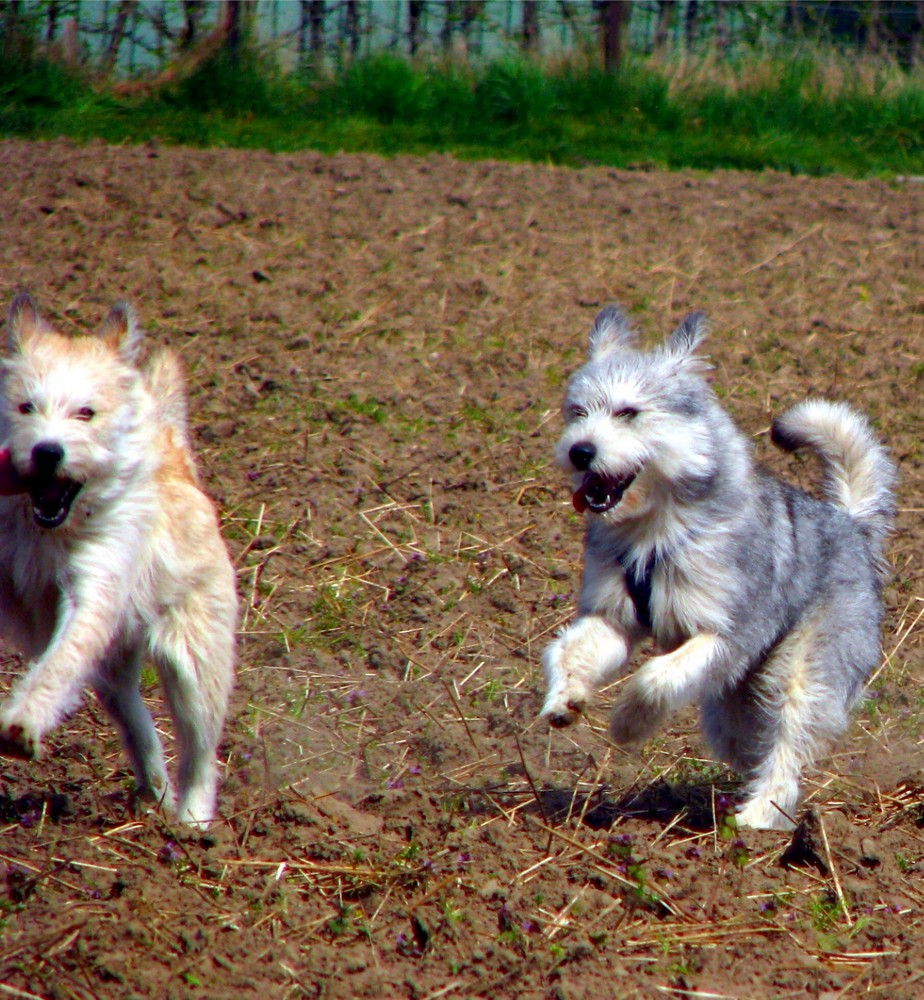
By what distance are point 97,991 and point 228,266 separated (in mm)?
6464

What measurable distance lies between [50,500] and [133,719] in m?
1.02

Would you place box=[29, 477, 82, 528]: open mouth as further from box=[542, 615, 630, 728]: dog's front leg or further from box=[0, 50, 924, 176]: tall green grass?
box=[0, 50, 924, 176]: tall green grass

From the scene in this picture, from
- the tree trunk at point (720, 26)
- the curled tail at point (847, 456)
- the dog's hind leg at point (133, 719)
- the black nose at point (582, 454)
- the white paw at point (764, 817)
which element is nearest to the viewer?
the black nose at point (582, 454)

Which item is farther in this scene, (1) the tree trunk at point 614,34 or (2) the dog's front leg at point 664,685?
(1) the tree trunk at point 614,34

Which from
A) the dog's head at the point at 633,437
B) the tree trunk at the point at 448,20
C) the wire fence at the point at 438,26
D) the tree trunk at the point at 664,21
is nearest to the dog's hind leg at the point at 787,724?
the dog's head at the point at 633,437

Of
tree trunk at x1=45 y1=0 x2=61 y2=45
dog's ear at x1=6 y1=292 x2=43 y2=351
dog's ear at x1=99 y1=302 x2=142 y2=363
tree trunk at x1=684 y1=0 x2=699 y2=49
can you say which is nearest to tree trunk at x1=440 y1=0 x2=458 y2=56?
tree trunk at x1=684 y1=0 x2=699 y2=49

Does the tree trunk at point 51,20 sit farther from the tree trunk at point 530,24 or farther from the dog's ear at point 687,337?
the dog's ear at point 687,337

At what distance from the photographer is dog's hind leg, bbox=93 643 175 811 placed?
4.49 meters

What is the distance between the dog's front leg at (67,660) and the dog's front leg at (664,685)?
1.70 metres

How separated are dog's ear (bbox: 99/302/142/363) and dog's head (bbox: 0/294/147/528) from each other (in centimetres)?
2

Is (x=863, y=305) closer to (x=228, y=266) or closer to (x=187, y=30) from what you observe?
(x=228, y=266)

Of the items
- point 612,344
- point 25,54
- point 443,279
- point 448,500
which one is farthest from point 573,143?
point 612,344

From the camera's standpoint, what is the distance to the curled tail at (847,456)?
17.1 ft

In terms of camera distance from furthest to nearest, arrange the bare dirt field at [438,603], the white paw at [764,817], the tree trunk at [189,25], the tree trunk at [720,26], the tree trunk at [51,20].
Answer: the tree trunk at [720,26] → the tree trunk at [189,25] → the tree trunk at [51,20] → the white paw at [764,817] → the bare dirt field at [438,603]
